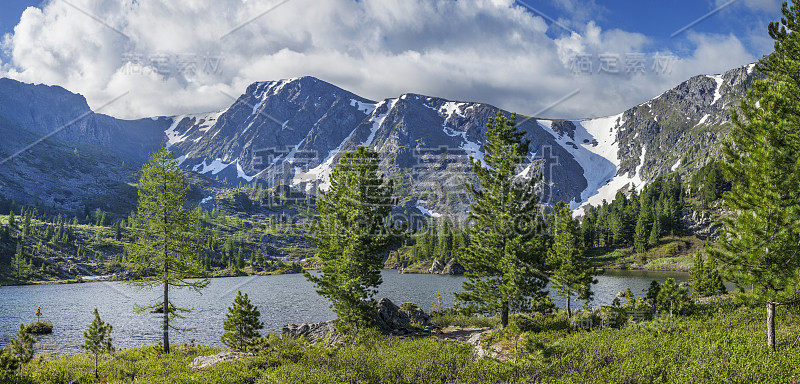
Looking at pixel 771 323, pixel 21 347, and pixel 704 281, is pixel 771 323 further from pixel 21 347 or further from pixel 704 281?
pixel 21 347

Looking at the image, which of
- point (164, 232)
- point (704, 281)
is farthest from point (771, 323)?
point (164, 232)

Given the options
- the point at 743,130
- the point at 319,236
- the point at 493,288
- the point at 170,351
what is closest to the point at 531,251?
the point at 493,288

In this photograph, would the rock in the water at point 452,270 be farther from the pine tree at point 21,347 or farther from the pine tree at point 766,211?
the pine tree at point 21,347

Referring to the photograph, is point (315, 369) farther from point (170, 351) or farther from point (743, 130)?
A: point (170, 351)

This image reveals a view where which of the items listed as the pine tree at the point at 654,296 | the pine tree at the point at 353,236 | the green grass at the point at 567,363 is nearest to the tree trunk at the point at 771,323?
the green grass at the point at 567,363

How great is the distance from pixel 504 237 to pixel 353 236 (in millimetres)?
10812

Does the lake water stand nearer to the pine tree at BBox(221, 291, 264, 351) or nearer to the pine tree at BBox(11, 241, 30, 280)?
the pine tree at BBox(221, 291, 264, 351)

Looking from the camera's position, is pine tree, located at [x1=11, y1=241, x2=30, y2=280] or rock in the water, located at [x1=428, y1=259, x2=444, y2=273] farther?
→ rock in the water, located at [x1=428, y1=259, x2=444, y2=273]

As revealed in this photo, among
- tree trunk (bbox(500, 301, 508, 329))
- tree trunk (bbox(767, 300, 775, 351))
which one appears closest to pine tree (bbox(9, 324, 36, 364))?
tree trunk (bbox(500, 301, 508, 329))

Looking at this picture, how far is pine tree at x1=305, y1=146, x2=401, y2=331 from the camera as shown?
28.1 meters

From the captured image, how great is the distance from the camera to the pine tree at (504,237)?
2703 centimetres

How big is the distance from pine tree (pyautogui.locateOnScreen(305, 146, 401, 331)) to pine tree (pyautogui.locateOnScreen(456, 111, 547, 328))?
6.43 meters

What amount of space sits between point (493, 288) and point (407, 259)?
485 feet

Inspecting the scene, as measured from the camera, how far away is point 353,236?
Answer: 28.5 m
